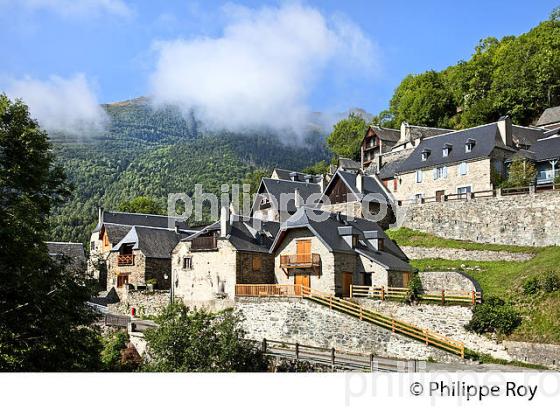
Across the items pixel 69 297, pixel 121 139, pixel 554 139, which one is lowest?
pixel 69 297

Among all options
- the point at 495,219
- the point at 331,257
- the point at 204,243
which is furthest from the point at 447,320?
the point at 204,243

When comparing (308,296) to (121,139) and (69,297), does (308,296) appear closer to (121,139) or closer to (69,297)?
(69,297)

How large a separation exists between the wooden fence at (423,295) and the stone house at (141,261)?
16.6 meters

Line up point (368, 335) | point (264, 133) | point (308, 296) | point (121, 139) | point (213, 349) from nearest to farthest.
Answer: point (213, 349), point (368, 335), point (308, 296), point (264, 133), point (121, 139)

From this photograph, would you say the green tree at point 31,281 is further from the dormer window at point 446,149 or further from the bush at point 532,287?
the dormer window at point 446,149

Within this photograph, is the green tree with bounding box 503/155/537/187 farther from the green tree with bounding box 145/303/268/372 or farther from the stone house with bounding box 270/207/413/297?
the green tree with bounding box 145/303/268/372

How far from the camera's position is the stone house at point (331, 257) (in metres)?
29.2

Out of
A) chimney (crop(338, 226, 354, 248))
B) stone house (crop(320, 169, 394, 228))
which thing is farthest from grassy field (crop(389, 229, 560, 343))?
chimney (crop(338, 226, 354, 248))

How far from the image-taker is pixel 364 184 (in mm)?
42094

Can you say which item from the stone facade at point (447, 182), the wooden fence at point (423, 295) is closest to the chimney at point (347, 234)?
the wooden fence at point (423, 295)

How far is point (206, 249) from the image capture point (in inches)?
1267

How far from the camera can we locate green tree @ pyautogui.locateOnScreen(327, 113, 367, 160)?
66188 millimetres
